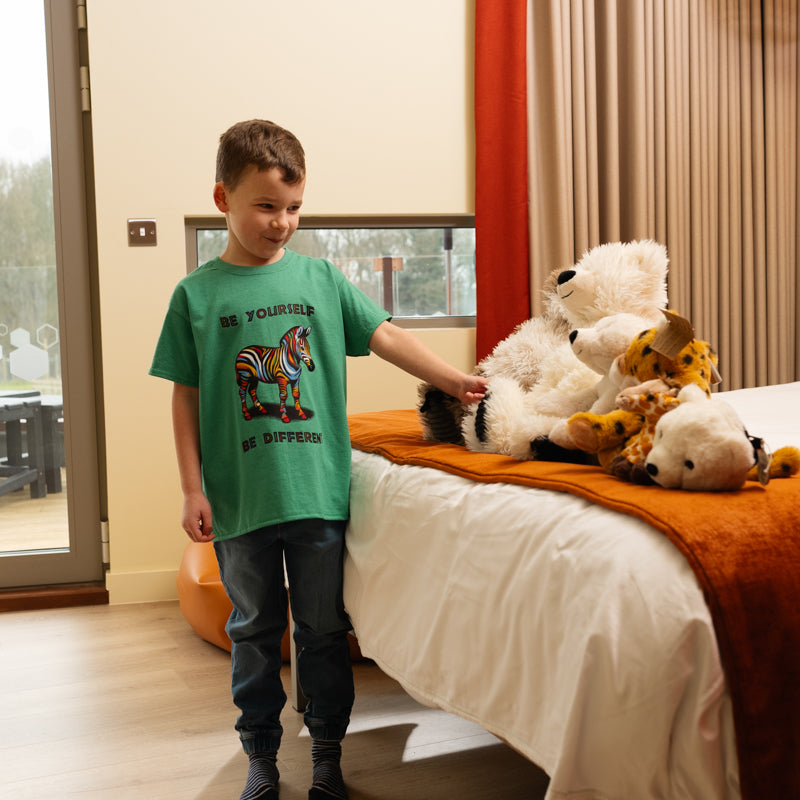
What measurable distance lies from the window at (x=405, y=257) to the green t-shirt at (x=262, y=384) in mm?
1358

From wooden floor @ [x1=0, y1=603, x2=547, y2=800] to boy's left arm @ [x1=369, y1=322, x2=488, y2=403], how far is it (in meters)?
0.68

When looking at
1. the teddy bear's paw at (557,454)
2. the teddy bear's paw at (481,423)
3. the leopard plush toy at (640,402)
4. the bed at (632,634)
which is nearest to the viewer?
the bed at (632,634)

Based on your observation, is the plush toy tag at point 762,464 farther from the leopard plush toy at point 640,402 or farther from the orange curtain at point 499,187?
the orange curtain at point 499,187

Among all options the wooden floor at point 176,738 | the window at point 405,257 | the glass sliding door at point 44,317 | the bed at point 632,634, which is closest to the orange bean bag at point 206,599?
the wooden floor at point 176,738

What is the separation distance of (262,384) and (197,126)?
153 centimetres

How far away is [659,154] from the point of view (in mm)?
2717

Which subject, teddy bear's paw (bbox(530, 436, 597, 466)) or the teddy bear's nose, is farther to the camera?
the teddy bear's nose

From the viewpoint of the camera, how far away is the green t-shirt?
1.27 m

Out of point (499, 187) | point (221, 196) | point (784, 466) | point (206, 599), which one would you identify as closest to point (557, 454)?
point (784, 466)

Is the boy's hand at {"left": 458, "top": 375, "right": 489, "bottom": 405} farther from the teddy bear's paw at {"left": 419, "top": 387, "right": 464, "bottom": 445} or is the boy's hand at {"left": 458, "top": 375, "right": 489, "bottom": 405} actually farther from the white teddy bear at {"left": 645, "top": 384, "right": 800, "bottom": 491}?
the white teddy bear at {"left": 645, "top": 384, "right": 800, "bottom": 491}

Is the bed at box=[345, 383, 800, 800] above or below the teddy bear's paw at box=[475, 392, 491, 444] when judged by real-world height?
below

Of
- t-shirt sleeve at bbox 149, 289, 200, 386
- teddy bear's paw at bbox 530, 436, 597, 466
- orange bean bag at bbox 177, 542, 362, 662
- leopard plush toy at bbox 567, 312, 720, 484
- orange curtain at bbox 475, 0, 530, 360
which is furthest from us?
orange curtain at bbox 475, 0, 530, 360

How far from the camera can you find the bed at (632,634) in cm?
70

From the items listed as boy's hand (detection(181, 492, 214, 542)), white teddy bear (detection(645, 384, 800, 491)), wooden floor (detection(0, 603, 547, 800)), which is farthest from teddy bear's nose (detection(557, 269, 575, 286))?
wooden floor (detection(0, 603, 547, 800))
